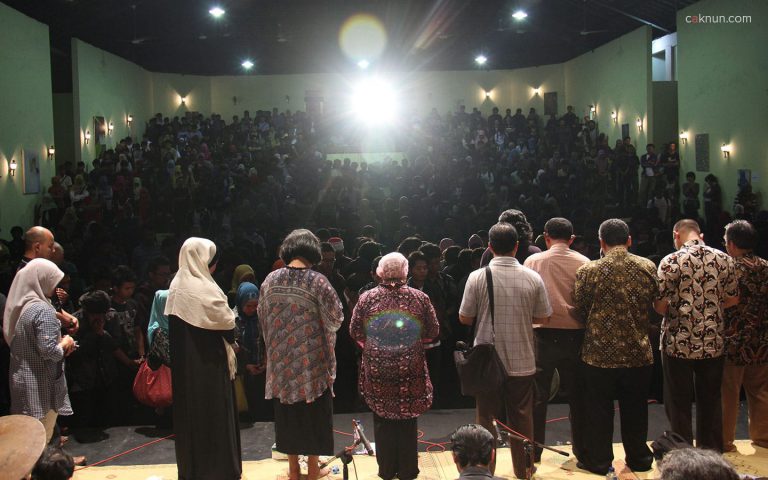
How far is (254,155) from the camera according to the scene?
843 inches

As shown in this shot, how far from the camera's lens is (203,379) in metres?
4.62

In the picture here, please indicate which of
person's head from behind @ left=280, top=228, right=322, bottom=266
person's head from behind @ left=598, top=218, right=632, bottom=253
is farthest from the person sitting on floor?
person's head from behind @ left=598, top=218, right=632, bottom=253

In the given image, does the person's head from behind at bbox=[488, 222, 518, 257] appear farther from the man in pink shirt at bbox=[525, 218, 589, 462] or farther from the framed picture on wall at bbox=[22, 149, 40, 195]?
the framed picture on wall at bbox=[22, 149, 40, 195]

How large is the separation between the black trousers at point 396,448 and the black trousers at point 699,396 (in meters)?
1.72

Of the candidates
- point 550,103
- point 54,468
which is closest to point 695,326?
point 54,468

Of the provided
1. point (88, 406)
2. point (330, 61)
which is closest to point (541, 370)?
point (88, 406)

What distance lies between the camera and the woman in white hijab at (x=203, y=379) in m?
4.55

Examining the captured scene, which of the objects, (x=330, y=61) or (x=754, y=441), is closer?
(x=754, y=441)

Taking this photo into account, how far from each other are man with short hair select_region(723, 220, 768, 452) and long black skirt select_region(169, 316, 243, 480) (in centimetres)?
328

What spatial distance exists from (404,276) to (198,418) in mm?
1512

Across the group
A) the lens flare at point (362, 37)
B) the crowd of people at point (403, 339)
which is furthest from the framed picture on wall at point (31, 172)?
the lens flare at point (362, 37)

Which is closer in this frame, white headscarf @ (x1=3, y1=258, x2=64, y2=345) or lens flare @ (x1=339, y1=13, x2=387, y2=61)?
white headscarf @ (x1=3, y1=258, x2=64, y2=345)

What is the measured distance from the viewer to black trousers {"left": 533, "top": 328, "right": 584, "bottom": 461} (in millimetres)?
4949

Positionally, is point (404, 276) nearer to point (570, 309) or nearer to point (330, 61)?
point (570, 309)
